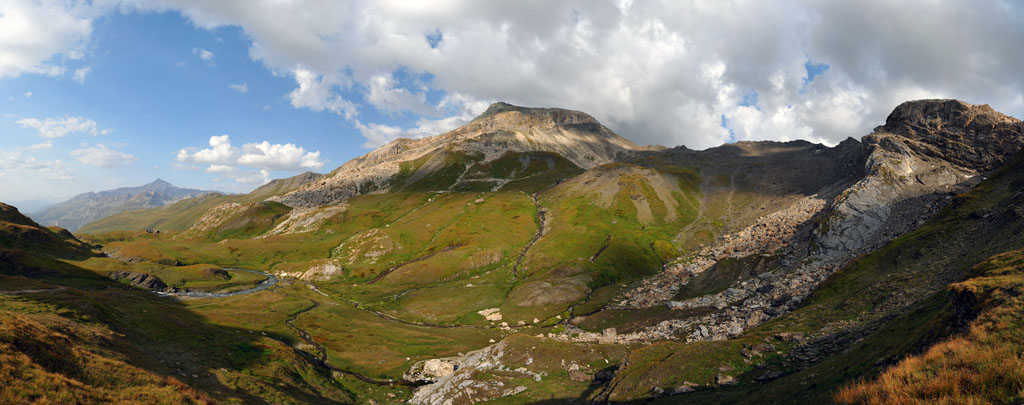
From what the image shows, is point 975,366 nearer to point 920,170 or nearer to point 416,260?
point 920,170

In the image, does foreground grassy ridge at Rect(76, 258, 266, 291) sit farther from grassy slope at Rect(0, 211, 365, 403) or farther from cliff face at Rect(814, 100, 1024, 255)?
cliff face at Rect(814, 100, 1024, 255)

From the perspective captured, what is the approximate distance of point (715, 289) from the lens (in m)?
90.7

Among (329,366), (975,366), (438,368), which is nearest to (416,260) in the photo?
(329,366)

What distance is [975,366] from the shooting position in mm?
15328

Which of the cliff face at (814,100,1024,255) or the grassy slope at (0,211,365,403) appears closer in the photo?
the grassy slope at (0,211,365,403)

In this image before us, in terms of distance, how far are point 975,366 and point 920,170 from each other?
133 metres

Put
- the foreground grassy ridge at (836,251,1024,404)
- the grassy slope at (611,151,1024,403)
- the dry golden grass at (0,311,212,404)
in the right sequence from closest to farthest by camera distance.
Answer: the foreground grassy ridge at (836,251,1024,404)
the dry golden grass at (0,311,212,404)
the grassy slope at (611,151,1024,403)

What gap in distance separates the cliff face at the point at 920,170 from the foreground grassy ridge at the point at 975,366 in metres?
72.6

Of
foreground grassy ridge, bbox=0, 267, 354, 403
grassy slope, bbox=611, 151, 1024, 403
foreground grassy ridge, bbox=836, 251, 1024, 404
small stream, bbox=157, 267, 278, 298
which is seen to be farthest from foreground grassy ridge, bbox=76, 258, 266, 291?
foreground grassy ridge, bbox=836, 251, 1024, 404

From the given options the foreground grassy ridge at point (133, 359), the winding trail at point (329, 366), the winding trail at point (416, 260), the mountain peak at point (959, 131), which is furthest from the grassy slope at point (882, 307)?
the winding trail at point (416, 260)

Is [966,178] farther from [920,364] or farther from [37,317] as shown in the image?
[37,317]

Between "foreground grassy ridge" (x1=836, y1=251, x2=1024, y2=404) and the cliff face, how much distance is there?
238 feet

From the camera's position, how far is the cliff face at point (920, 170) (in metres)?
87.1

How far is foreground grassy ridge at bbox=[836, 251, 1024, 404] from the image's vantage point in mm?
13500
